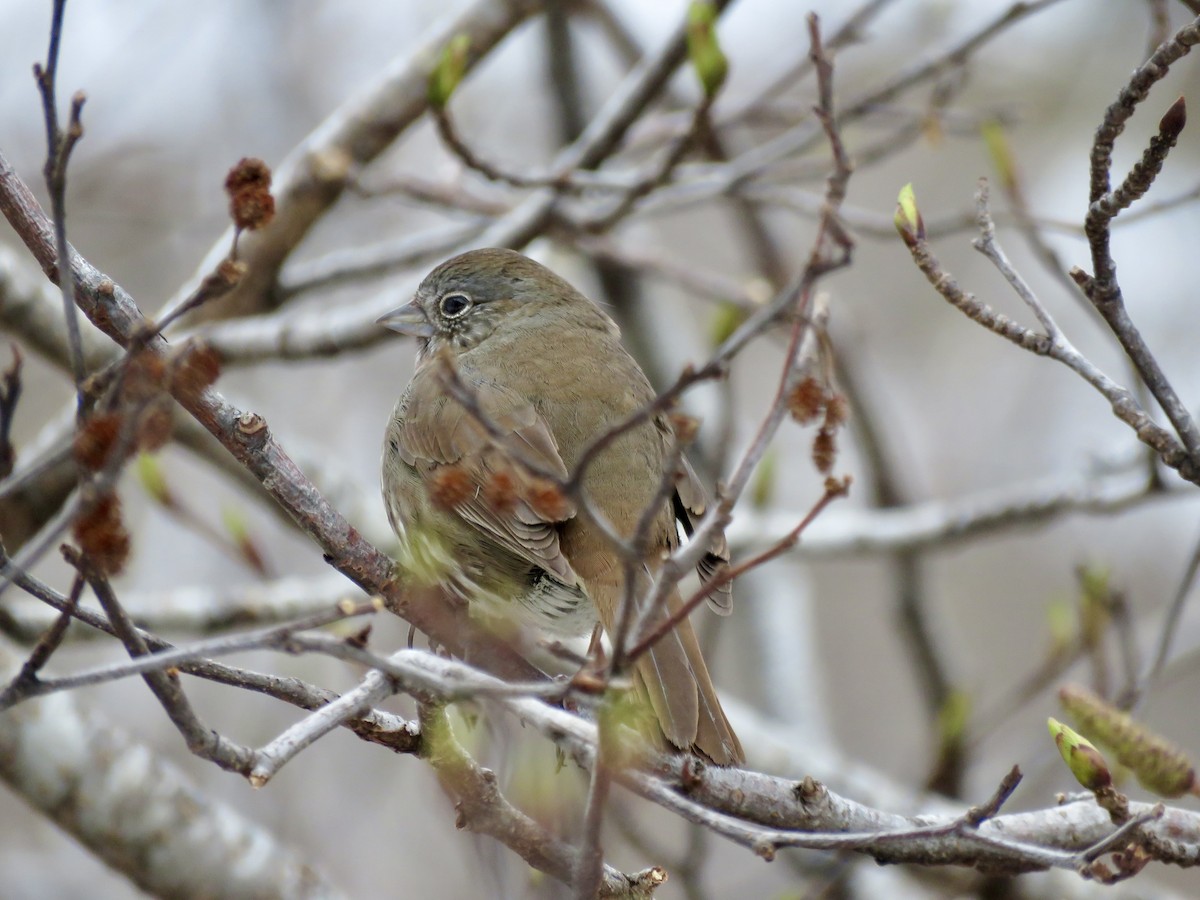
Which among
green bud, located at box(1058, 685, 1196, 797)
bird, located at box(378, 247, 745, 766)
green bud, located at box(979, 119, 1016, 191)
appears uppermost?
green bud, located at box(979, 119, 1016, 191)

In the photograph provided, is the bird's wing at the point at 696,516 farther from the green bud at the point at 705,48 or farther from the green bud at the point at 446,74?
the green bud at the point at 446,74

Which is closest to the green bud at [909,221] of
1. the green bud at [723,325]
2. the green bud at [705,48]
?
the green bud at [705,48]

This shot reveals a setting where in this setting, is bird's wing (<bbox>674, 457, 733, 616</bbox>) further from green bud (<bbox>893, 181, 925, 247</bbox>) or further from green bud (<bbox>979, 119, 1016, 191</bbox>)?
green bud (<bbox>979, 119, 1016, 191</bbox>)

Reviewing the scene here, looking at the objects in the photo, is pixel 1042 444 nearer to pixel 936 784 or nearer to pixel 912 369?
pixel 912 369

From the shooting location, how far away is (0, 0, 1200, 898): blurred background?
232 inches

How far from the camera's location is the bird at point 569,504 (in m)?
A: 2.98

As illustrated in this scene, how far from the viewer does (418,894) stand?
27.5ft

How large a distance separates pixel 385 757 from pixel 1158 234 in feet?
24.1

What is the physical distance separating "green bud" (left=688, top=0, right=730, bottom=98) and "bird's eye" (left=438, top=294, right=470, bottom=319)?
3.86 ft

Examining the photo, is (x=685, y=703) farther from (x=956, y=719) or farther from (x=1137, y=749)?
(x=956, y=719)

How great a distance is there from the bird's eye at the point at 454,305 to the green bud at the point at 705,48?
3.86ft

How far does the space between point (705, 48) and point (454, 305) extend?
1308 millimetres

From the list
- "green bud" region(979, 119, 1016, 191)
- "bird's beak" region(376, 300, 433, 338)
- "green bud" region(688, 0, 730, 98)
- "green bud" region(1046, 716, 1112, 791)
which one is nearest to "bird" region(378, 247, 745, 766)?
"bird's beak" region(376, 300, 433, 338)

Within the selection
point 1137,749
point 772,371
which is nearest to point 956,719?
point 1137,749
